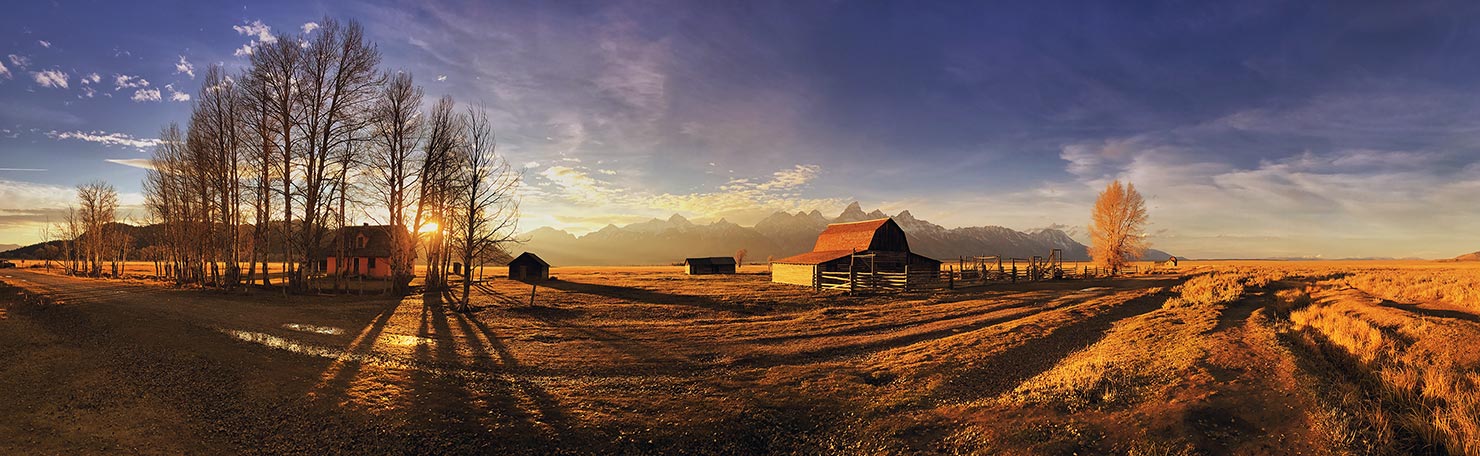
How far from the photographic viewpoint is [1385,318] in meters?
13.9

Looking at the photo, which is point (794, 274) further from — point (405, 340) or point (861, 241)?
point (405, 340)

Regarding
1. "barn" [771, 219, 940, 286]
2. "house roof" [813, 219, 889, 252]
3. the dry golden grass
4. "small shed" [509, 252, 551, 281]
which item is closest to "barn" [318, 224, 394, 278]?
"small shed" [509, 252, 551, 281]

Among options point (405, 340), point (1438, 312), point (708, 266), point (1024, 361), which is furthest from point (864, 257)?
point (405, 340)

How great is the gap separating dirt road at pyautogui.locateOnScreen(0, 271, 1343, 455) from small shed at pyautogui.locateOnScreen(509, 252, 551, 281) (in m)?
31.2

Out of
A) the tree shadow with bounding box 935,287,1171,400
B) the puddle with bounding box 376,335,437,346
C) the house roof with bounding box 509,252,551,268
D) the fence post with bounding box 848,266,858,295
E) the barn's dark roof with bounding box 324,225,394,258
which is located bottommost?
the puddle with bounding box 376,335,437,346

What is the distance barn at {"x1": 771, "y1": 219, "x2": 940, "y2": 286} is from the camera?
144 feet

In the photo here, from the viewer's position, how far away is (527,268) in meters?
54.3

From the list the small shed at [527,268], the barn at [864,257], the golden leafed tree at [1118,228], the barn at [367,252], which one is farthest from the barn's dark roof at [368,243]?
the golden leafed tree at [1118,228]

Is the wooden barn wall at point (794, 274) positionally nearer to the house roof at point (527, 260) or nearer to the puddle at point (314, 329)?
the house roof at point (527, 260)

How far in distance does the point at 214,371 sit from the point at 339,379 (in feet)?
9.82

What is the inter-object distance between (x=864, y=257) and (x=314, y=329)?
120 ft

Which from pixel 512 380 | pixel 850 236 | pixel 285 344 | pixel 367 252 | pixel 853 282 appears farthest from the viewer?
pixel 367 252

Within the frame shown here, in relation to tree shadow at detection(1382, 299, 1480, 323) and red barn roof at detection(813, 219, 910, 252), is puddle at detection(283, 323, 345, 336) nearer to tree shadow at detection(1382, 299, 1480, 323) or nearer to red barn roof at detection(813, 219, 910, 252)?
tree shadow at detection(1382, 299, 1480, 323)

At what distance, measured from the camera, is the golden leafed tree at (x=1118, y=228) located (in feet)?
215
